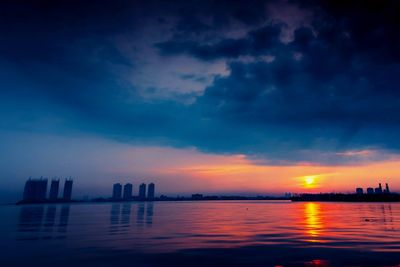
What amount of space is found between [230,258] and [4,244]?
870 inches

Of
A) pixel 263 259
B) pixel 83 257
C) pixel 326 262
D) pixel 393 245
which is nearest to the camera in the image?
pixel 326 262

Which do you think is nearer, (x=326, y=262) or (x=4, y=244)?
(x=326, y=262)

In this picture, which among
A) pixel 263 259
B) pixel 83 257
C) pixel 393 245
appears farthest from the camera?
pixel 393 245

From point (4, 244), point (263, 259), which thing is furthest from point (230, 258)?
point (4, 244)

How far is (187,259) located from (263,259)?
17.4ft

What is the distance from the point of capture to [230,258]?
1892cm

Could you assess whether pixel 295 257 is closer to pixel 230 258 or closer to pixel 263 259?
pixel 263 259

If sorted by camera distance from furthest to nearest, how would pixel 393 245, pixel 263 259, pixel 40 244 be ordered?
pixel 40 244 → pixel 393 245 → pixel 263 259

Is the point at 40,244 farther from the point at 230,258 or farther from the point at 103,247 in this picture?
the point at 230,258

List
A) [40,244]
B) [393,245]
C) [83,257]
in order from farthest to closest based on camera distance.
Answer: [40,244], [393,245], [83,257]

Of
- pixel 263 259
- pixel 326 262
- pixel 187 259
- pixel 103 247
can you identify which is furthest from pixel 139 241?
pixel 326 262

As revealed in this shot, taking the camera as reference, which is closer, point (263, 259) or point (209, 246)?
point (263, 259)

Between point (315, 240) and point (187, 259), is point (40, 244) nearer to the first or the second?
point (187, 259)

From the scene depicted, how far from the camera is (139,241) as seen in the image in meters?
27.1
